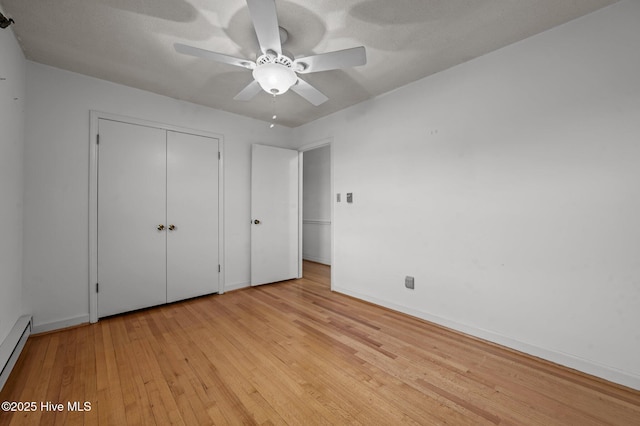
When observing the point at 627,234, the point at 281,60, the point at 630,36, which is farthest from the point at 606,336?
the point at 281,60

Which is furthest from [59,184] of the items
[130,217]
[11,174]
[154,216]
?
[154,216]

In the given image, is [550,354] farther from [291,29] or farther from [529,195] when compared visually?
[291,29]

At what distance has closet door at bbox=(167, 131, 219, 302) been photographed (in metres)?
3.19

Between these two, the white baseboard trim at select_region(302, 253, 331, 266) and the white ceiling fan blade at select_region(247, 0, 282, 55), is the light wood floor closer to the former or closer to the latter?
the white ceiling fan blade at select_region(247, 0, 282, 55)

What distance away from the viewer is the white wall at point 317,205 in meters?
5.66

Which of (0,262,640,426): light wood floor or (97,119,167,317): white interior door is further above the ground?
(97,119,167,317): white interior door

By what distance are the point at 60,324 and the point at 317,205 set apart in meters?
4.35

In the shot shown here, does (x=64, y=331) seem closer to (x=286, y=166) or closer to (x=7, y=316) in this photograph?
(x=7, y=316)

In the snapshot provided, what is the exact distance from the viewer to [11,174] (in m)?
2.07

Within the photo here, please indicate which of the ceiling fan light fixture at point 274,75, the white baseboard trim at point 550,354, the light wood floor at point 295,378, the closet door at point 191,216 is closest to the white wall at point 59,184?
the light wood floor at point 295,378

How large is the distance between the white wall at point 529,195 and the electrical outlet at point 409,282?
0.05m

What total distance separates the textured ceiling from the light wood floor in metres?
2.50

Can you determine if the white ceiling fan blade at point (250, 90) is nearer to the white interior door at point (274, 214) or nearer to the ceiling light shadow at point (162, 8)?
the ceiling light shadow at point (162, 8)

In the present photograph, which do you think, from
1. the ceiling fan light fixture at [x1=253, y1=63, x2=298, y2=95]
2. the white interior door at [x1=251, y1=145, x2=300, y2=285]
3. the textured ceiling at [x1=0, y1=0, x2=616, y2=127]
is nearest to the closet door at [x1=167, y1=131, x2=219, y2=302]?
the white interior door at [x1=251, y1=145, x2=300, y2=285]
